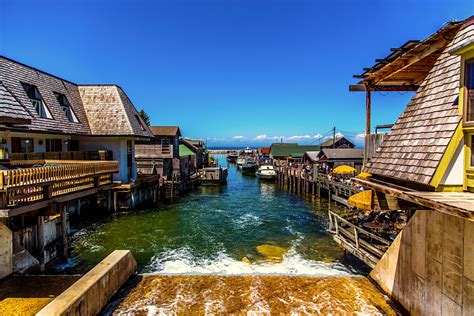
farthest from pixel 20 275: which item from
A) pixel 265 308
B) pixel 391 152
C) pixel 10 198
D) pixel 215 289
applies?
pixel 391 152

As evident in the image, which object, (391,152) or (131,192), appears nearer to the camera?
(391,152)

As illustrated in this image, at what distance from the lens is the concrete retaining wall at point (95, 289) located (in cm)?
660

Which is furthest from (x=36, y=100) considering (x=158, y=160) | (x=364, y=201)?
(x=364, y=201)

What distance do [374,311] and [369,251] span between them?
418 cm

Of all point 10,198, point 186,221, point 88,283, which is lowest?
point 186,221

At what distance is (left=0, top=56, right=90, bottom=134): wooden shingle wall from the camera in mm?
16344

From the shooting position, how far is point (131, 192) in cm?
2447

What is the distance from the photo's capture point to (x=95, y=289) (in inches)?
310

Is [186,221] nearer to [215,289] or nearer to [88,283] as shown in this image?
[215,289]

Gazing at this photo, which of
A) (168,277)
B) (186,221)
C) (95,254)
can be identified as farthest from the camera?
(186,221)

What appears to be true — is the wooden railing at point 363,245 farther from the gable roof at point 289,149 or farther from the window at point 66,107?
the gable roof at point 289,149

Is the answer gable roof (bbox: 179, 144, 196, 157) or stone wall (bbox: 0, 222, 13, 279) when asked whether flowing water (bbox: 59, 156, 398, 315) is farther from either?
gable roof (bbox: 179, 144, 196, 157)

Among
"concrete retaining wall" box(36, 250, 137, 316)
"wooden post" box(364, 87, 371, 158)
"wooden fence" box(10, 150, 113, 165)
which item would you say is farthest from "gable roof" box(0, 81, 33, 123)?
"wooden post" box(364, 87, 371, 158)

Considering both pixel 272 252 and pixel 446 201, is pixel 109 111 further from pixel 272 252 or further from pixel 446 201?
pixel 446 201
